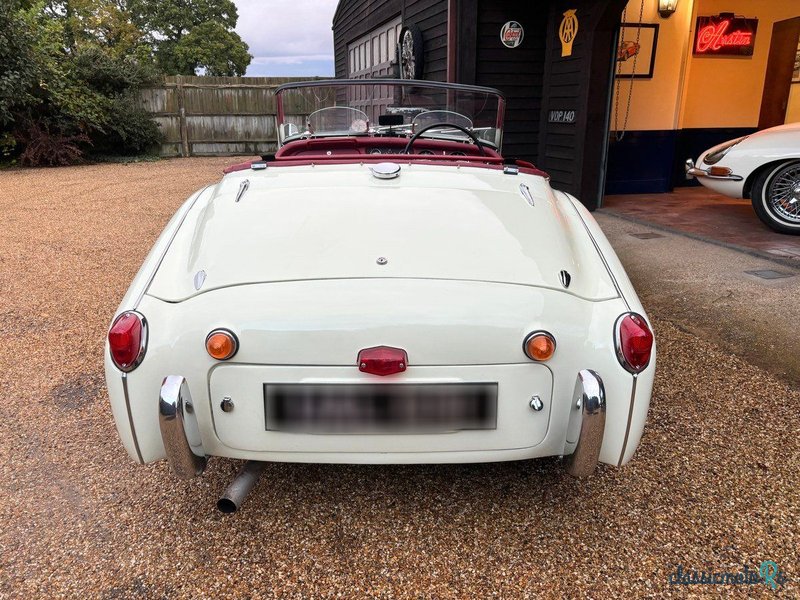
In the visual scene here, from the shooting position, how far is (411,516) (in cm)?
218

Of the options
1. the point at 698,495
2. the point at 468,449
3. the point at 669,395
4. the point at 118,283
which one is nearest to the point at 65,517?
the point at 468,449

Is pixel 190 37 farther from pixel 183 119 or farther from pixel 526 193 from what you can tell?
pixel 526 193

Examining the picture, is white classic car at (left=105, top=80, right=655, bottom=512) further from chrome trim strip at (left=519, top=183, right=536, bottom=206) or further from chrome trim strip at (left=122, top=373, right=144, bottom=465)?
chrome trim strip at (left=519, top=183, right=536, bottom=206)

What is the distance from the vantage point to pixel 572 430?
190cm

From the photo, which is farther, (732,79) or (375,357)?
(732,79)

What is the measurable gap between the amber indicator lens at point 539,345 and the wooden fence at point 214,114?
15084 mm

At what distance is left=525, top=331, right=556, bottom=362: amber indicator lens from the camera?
184 cm

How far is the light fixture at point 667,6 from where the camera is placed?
309 inches

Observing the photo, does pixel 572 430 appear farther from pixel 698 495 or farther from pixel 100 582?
pixel 100 582

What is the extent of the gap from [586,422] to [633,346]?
0.28 m

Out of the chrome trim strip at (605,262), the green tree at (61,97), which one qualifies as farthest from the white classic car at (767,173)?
the green tree at (61,97)

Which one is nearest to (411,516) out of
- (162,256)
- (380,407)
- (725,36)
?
(380,407)

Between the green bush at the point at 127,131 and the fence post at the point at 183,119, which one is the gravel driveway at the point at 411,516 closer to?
the green bush at the point at 127,131

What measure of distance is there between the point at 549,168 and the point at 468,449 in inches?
282
